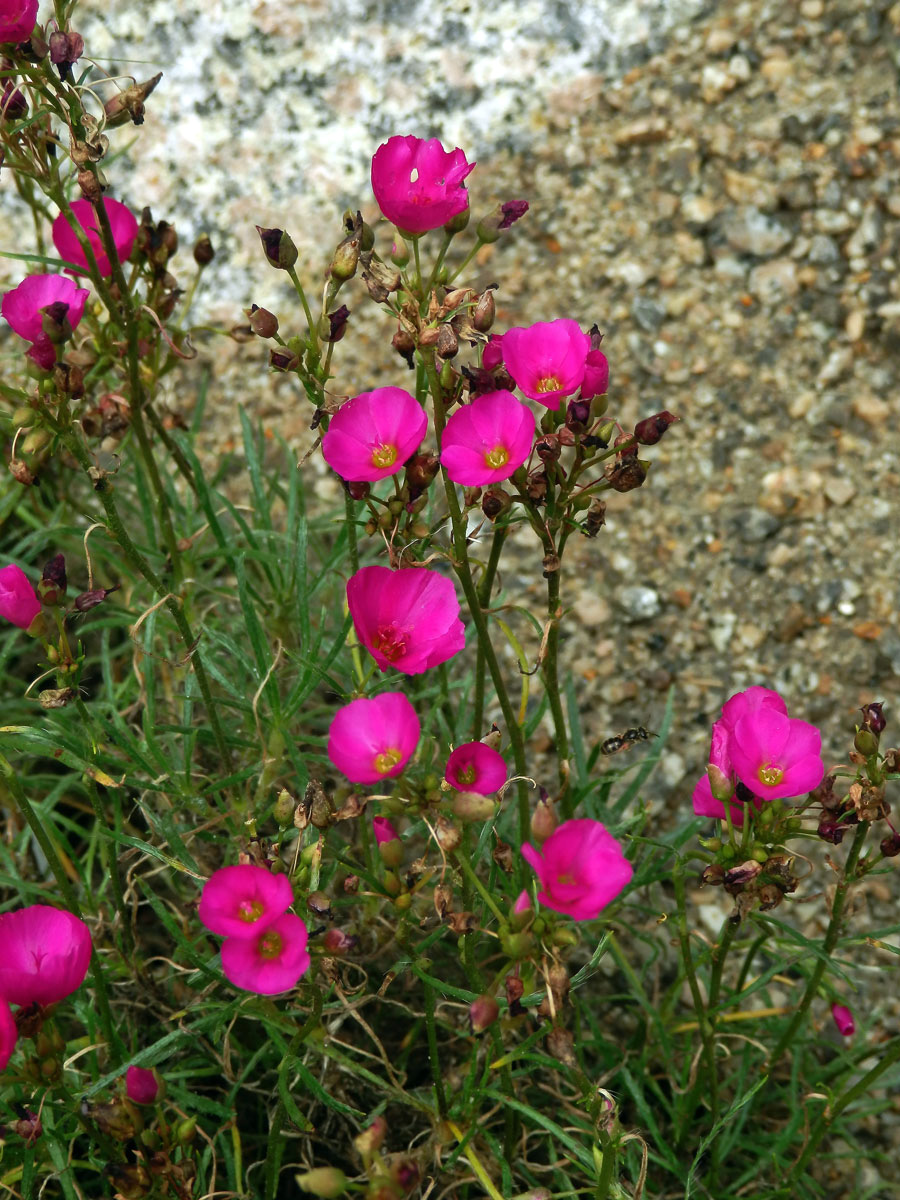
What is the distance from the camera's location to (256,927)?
3.97ft

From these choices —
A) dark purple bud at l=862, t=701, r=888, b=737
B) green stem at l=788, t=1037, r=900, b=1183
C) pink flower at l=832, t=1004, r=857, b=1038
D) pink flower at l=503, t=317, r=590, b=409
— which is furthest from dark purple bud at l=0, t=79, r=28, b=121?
pink flower at l=832, t=1004, r=857, b=1038

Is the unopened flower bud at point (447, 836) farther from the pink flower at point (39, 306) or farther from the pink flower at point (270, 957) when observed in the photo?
the pink flower at point (39, 306)

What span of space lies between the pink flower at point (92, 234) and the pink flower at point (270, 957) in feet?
3.04

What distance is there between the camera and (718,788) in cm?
131

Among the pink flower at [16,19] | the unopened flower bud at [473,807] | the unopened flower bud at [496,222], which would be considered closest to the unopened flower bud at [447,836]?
the unopened flower bud at [473,807]

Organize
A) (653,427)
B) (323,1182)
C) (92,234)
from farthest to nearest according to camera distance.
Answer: (92,234) < (653,427) < (323,1182)

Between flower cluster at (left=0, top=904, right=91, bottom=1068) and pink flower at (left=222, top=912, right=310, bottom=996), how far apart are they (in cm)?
19

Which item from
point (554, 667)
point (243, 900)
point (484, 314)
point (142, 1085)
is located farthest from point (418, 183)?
point (142, 1085)

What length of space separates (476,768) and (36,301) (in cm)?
92

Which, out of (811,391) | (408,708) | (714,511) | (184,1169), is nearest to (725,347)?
(811,391)

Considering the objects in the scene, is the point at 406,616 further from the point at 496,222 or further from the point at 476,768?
the point at 496,222

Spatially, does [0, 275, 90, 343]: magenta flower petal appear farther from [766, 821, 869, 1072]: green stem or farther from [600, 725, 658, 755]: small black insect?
[766, 821, 869, 1072]: green stem

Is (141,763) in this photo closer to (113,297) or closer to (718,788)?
(113,297)

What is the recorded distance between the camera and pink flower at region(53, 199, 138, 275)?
1673mm
